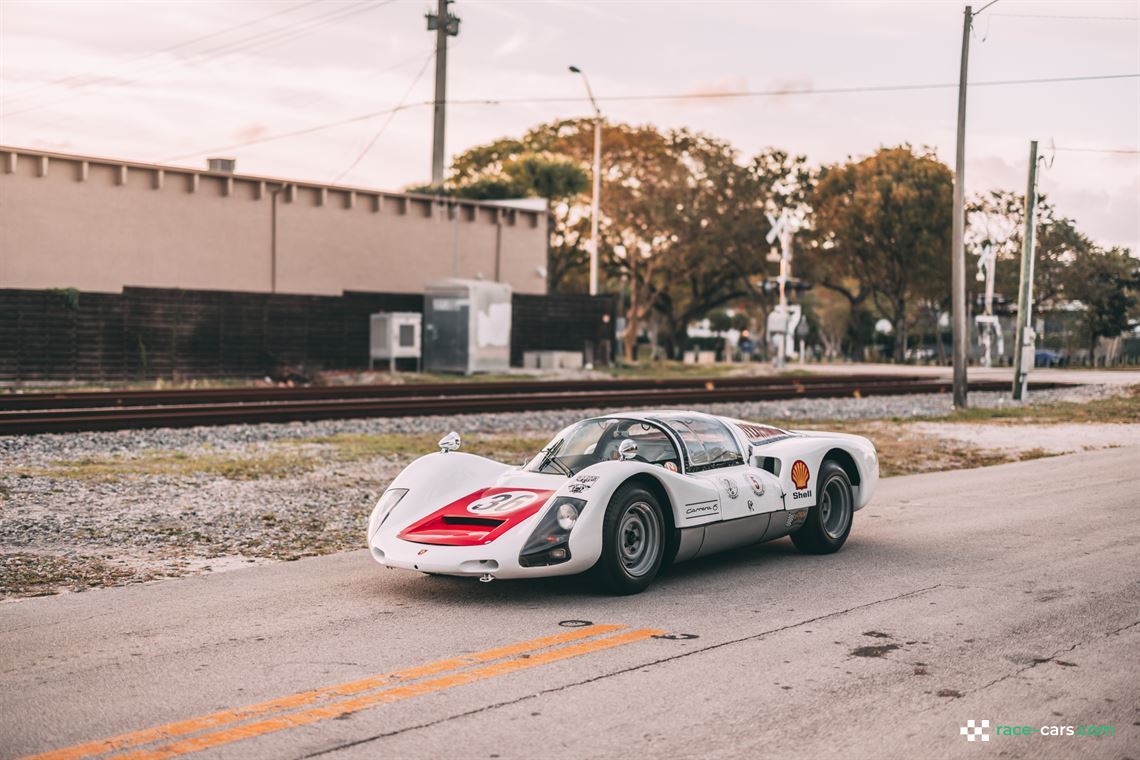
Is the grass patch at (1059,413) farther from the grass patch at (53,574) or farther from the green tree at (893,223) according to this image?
the green tree at (893,223)

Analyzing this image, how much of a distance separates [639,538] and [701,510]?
576mm

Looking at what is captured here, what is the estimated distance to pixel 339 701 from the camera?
5539 mm

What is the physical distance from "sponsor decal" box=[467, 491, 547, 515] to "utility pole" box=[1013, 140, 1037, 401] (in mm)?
23496

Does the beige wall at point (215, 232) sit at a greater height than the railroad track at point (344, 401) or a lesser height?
greater

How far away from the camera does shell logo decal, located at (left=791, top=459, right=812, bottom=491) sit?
9352mm

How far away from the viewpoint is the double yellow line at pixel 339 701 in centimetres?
493

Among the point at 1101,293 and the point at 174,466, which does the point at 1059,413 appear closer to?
the point at 174,466

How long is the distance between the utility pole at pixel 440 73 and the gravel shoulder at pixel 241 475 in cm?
3945

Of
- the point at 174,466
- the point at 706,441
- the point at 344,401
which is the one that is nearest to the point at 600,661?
the point at 706,441

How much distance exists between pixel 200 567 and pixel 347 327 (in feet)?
Answer: 102

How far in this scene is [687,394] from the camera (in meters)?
27.5

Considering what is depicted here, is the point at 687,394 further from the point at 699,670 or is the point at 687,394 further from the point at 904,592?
the point at 699,670

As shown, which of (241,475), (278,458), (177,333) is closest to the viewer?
(241,475)

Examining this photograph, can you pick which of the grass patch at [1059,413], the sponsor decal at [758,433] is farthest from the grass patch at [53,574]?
the grass patch at [1059,413]
